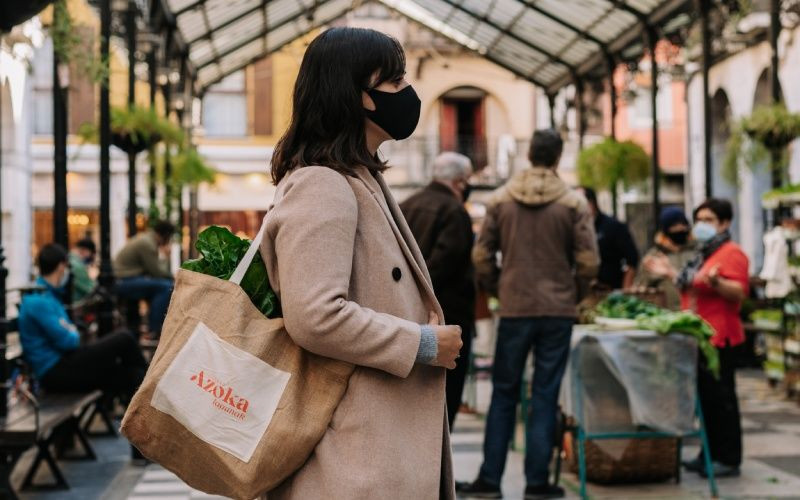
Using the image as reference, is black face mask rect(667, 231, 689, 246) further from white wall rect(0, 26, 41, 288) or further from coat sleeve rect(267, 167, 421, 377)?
white wall rect(0, 26, 41, 288)

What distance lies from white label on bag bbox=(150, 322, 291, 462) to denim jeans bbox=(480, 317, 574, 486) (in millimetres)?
4249

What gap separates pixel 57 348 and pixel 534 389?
3267 millimetres

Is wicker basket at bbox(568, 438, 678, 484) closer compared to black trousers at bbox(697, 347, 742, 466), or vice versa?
wicker basket at bbox(568, 438, 678, 484)

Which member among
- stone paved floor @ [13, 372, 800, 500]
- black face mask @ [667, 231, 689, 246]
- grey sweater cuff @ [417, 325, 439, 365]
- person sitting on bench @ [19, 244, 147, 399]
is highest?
black face mask @ [667, 231, 689, 246]

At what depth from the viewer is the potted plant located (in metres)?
16.4

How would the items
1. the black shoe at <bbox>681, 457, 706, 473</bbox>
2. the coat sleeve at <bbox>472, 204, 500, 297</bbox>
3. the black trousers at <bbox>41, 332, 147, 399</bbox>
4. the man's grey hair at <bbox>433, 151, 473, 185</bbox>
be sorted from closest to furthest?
the coat sleeve at <bbox>472, 204, 500, 297</bbox>
the man's grey hair at <bbox>433, 151, 473, 185</bbox>
the black shoe at <bbox>681, 457, 706, 473</bbox>
the black trousers at <bbox>41, 332, 147, 399</bbox>

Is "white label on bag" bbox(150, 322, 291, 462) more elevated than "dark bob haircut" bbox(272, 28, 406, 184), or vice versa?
"dark bob haircut" bbox(272, 28, 406, 184)

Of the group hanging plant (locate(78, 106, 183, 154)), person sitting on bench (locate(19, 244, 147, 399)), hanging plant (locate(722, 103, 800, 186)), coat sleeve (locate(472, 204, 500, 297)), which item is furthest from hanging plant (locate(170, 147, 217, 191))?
coat sleeve (locate(472, 204, 500, 297))

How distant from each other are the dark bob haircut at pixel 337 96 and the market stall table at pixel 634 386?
428cm

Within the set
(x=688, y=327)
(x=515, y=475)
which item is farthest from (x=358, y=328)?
(x=515, y=475)

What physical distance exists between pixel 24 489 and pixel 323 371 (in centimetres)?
547

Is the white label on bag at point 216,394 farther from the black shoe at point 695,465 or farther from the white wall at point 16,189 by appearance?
the white wall at point 16,189

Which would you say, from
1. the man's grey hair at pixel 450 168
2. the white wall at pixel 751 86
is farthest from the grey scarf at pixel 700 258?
the white wall at pixel 751 86

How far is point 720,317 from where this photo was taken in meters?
7.28
